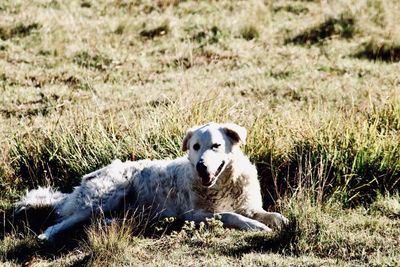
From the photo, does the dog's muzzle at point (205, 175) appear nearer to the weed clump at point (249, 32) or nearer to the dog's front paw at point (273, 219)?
the dog's front paw at point (273, 219)

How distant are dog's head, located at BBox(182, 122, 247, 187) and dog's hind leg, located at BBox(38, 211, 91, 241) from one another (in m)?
1.33

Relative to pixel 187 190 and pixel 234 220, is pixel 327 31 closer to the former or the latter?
pixel 187 190

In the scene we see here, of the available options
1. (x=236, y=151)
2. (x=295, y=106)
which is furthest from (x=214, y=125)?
(x=295, y=106)

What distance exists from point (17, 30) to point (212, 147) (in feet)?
32.3

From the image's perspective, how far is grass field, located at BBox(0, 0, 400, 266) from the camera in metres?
6.53

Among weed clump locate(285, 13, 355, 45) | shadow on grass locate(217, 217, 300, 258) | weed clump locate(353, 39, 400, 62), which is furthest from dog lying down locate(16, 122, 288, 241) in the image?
weed clump locate(285, 13, 355, 45)

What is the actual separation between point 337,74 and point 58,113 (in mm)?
5577

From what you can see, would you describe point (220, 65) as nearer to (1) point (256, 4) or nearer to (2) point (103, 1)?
(1) point (256, 4)

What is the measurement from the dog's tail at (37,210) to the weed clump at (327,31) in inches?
349

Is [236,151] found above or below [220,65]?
above

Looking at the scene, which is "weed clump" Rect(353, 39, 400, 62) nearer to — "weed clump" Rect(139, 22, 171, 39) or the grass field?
the grass field

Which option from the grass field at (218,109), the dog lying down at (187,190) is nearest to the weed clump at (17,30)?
the grass field at (218,109)

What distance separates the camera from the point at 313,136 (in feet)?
27.9

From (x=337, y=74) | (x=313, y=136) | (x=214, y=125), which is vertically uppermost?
(x=214, y=125)
